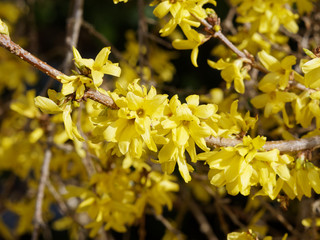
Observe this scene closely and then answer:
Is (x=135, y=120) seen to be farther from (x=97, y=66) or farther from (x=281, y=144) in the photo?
(x=281, y=144)

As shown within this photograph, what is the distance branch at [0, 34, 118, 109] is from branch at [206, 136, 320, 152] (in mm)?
255

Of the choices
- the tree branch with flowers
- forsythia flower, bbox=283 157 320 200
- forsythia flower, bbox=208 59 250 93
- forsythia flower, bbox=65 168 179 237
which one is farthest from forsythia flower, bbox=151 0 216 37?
forsythia flower, bbox=65 168 179 237

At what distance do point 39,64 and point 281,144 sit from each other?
0.61m

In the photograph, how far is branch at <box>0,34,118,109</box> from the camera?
0.80 metres

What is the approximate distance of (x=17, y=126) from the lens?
2.18 meters

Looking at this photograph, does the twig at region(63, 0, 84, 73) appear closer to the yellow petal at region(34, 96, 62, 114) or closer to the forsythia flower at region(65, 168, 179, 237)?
the forsythia flower at region(65, 168, 179, 237)

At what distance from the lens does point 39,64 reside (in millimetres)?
816

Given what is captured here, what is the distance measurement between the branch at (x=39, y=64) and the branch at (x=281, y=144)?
0.84 feet

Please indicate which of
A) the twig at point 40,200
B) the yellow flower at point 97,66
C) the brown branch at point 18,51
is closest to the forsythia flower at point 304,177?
the yellow flower at point 97,66

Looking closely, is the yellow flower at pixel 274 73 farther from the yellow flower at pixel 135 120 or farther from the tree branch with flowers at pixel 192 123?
the yellow flower at pixel 135 120

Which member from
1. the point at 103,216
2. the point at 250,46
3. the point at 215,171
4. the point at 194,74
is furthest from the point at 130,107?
the point at 194,74

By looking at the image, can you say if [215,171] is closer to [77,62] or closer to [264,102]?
[264,102]

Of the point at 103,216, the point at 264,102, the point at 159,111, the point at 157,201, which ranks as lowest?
the point at 157,201

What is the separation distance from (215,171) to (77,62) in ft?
1.42
